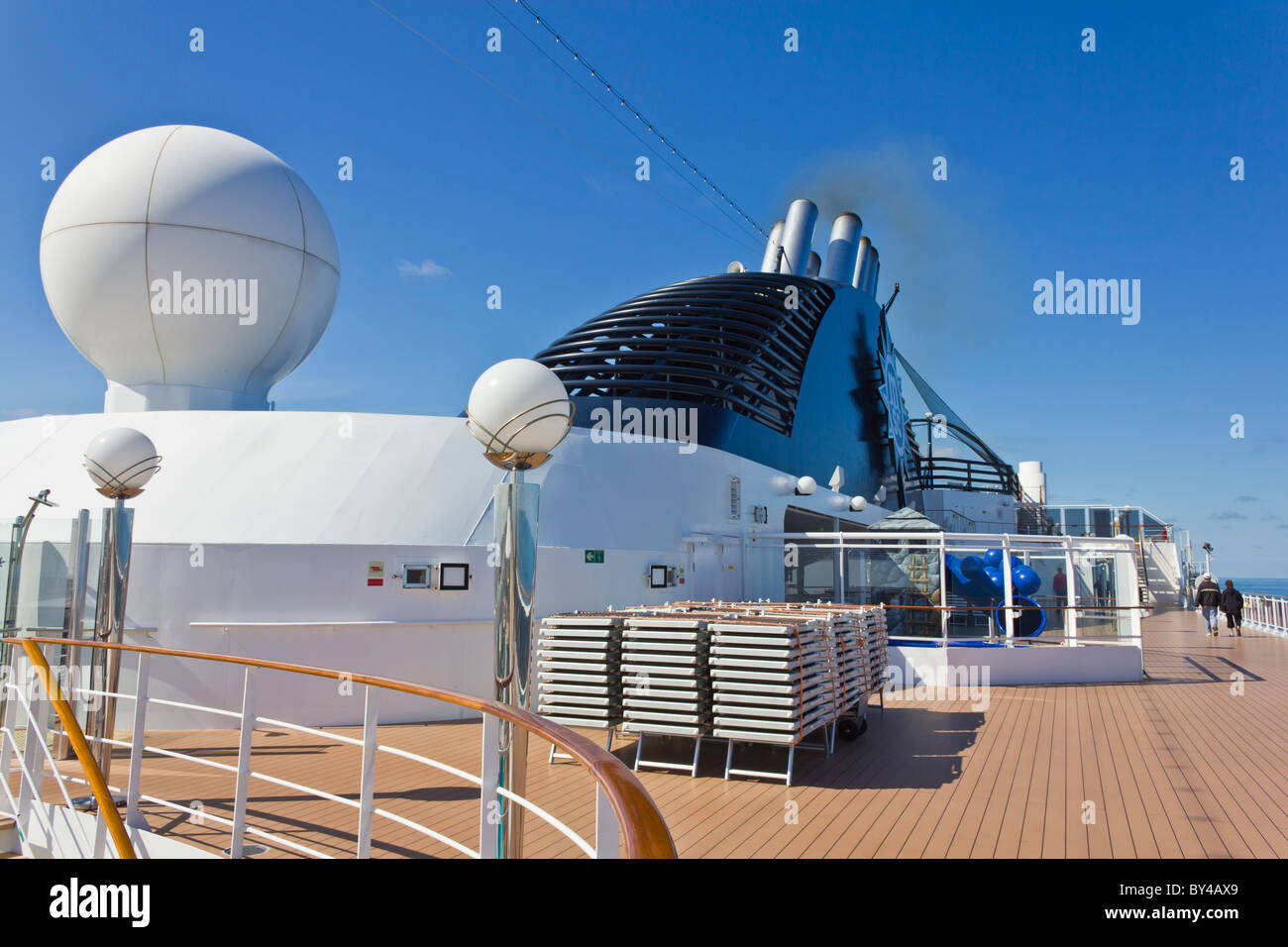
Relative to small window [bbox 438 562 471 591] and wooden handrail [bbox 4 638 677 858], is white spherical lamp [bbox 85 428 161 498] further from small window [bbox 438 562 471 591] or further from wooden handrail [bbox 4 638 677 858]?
wooden handrail [bbox 4 638 677 858]

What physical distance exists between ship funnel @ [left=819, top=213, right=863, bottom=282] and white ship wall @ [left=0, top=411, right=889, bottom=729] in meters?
18.7

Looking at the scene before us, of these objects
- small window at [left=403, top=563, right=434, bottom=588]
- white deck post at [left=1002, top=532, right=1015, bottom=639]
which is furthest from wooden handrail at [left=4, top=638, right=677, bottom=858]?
white deck post at [left=1002, top=532, right=1015, bottom=639]

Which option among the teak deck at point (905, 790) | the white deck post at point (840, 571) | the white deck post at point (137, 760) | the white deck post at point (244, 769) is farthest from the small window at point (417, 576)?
the white deck post at point (840, 571)

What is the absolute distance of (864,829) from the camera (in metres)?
5.01

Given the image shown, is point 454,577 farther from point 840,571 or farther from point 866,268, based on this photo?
point 866,268

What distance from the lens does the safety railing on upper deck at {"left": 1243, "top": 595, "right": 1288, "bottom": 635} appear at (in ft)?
60.3

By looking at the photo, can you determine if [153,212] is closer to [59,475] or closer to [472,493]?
[59,475]

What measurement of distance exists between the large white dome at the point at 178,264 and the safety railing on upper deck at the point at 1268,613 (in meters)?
20.1

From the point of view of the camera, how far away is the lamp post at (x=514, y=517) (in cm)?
323

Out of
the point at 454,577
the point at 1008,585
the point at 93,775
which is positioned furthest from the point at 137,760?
the point at 1008,585

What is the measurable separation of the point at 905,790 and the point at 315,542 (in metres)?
5.74

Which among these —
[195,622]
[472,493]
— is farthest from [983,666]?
[195,622]

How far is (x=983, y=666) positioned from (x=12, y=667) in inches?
406
